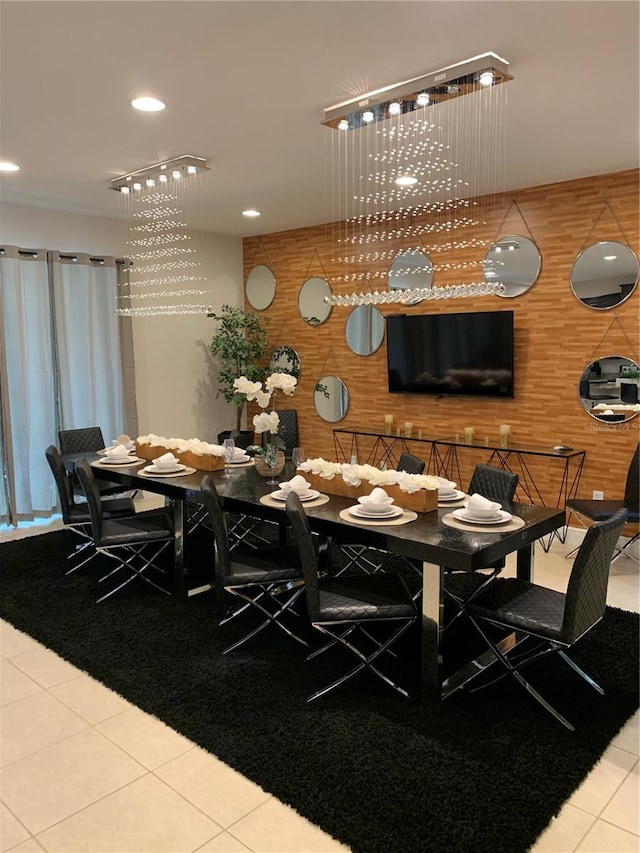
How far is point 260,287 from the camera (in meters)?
7.80

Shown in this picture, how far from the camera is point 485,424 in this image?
19.4 ft

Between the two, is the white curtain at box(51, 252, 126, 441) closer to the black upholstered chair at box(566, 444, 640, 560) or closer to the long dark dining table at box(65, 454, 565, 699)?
the long dark dining table at box(65, 454, 565, 699)

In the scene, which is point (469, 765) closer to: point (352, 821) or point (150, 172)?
point (352, 821)

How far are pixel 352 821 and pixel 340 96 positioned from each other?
334 cm

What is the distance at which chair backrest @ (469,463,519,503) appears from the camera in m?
3.66

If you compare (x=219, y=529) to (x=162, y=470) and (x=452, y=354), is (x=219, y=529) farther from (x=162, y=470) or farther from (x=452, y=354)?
(x=452, y=354)

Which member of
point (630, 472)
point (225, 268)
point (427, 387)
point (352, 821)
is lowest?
point (352, 821)

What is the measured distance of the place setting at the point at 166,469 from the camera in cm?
434

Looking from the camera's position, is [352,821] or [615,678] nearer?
[352,821]

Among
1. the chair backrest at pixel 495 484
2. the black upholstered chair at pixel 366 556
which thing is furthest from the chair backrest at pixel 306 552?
the black upholstered chair at pixel 366 556

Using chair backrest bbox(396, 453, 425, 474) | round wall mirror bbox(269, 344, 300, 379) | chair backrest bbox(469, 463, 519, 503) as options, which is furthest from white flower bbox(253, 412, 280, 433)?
round wall mirror bbox(269, 344, 300, 379)

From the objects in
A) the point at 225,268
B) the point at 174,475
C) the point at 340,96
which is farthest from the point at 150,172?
the point at 225,268

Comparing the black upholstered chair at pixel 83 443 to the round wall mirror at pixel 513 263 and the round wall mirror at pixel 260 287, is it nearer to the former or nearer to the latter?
the round wall mirror at pixel 260 287

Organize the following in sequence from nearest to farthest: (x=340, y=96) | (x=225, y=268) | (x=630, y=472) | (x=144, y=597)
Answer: (x=340, y=96)
(x=144, y=597)
(x=630, y=472)
(x=225, y=268)
